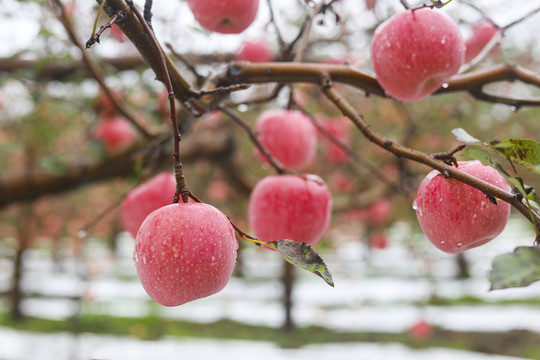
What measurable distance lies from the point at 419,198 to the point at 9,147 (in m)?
1.58

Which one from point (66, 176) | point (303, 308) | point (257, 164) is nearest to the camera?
point (66, 176)

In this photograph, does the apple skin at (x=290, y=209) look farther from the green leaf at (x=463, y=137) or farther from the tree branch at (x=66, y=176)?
the tree branch at (x=66, y=176)

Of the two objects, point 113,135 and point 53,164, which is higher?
point 113,135

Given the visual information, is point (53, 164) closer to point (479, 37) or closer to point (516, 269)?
point (479, 37)

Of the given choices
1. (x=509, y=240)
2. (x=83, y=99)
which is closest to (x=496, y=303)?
(x=83, y=99)

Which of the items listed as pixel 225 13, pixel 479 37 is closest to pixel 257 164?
pixel 479 37

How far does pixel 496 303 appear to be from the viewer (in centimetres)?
765

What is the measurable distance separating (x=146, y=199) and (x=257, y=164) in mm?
3822

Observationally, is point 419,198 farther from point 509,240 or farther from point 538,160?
point 509,240

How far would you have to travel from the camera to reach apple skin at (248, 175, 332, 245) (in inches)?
37.0

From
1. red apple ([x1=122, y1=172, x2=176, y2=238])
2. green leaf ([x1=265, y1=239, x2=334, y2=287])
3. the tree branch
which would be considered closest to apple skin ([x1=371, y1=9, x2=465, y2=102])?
green leaf ([x1=265, y1=239, x2=334, y2=287])

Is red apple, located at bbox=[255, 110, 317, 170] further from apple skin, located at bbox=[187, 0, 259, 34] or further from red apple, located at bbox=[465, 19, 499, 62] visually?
red apple, located at bbox=[465, 19, 499, 62]

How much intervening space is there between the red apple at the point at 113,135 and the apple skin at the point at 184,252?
1767 millimetres

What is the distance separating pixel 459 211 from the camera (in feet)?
1.97
